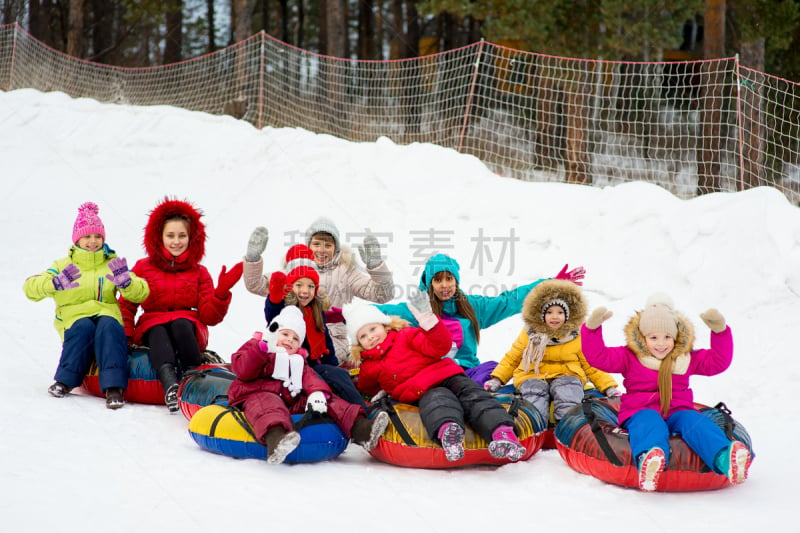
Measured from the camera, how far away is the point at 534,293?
13.6 ft

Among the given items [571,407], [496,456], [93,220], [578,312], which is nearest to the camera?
[496,456]

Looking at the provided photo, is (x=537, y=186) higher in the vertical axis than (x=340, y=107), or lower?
lower

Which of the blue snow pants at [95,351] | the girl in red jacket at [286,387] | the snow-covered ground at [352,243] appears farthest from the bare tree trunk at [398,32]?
the girl in red jacket at [286,387]

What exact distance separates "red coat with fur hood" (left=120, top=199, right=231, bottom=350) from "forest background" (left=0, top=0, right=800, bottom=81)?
285 inches

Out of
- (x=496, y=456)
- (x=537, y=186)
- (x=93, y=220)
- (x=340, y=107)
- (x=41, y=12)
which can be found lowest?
(x=496, y=456)

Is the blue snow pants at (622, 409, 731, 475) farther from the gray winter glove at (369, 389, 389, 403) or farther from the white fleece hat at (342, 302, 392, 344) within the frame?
the white fleece hat at (342, 302, 392, 344)

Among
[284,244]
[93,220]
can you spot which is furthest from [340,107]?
[93,220]

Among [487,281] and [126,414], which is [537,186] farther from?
[126,414]

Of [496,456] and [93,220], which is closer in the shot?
[496,456]

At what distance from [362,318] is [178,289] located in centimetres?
129

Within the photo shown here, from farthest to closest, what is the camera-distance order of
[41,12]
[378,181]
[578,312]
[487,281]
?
[41,12] → [378,181] → [487,281] → [578,312]

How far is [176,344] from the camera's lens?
4527 mm

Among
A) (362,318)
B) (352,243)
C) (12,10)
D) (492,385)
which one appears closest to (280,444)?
(362,318)

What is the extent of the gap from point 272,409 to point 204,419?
1.18ft
